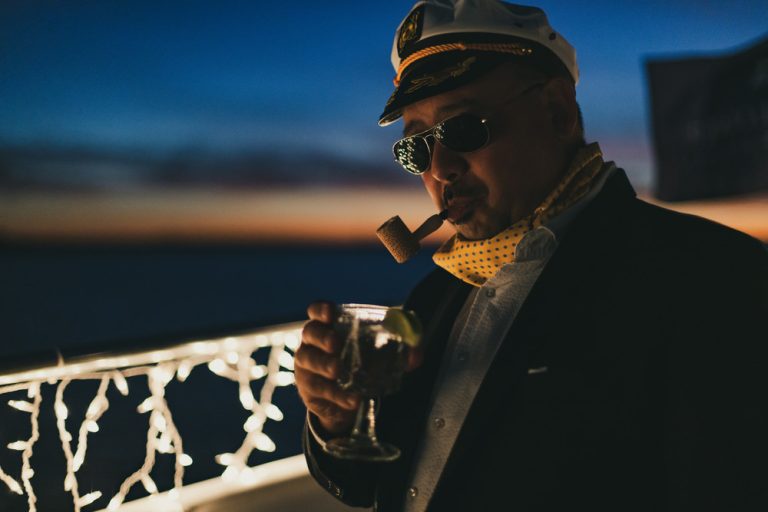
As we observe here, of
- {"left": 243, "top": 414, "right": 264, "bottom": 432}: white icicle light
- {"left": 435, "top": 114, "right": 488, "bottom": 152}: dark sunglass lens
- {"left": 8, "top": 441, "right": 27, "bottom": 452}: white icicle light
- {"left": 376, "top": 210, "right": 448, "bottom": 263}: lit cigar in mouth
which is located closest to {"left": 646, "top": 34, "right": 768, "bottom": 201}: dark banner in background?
{"left": 243, "top": 414, "right": 264, "bottom": 432}: white icicle light

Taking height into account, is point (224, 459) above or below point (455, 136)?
below

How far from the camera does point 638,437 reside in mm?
1178

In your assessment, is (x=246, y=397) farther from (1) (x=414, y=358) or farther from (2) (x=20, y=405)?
(1) (x=414, y=358)

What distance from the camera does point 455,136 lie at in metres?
1.49

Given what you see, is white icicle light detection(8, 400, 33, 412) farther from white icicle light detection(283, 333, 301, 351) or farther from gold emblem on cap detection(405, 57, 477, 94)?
gold emblem on cap detection(405, 57, 477, 94)

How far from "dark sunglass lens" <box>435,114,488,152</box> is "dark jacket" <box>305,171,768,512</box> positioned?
31 cm

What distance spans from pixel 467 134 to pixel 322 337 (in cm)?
61

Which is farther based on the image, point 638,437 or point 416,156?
point 416,156

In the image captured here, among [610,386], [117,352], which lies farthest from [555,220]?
[117,352]

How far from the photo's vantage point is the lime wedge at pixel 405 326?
4.39ft

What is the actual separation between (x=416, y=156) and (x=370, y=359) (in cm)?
59

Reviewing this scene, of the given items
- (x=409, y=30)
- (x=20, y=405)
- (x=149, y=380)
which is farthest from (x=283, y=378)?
(x=409, y=30)

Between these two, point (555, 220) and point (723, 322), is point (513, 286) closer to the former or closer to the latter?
point (555, 220)

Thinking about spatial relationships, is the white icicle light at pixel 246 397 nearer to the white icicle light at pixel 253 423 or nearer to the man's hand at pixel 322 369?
the white icicle light at pixel 253 423
